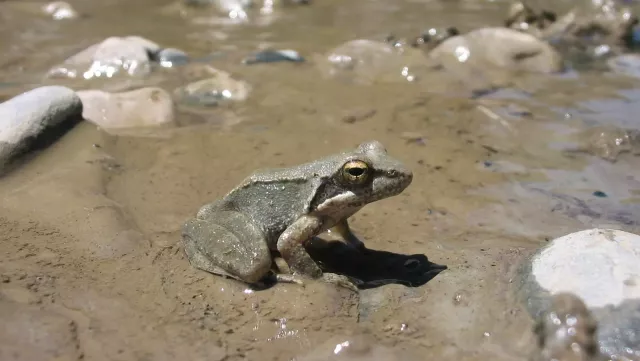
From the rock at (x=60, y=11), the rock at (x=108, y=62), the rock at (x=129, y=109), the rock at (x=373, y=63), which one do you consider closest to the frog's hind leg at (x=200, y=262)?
the rock at (x=129, y=109)

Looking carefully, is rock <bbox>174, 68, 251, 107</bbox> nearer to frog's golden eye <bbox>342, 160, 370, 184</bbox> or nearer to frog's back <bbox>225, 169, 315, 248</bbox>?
frog's back <bbox>225, 169, 315, 248</bbox>

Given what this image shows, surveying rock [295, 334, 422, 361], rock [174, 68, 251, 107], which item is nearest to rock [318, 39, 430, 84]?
rock [174, 68, 251, 107]

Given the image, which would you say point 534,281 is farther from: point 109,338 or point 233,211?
point 109,338

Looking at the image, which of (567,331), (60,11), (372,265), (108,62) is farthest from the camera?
(60,11)

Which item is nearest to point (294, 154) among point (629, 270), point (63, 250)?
point (63, 250)

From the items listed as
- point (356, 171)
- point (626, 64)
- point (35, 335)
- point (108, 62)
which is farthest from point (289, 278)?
point (626, 64)

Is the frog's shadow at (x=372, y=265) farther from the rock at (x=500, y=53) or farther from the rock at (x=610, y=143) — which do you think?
the rock at (x=500, y=53)

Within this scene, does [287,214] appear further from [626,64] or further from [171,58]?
[626,64]

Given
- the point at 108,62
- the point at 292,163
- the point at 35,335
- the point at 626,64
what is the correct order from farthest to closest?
the point at 626,64
the point at 108,62
the point at 292,163
the point at 35,335
